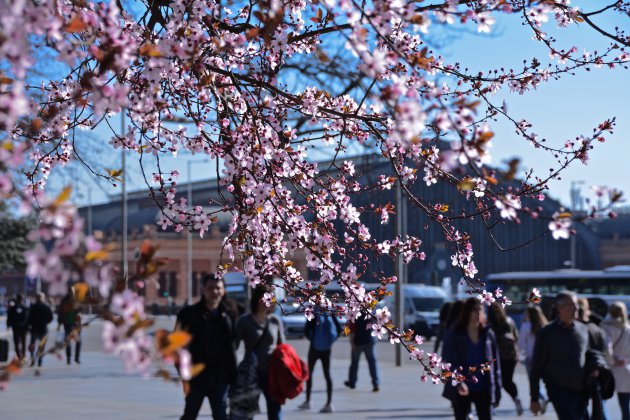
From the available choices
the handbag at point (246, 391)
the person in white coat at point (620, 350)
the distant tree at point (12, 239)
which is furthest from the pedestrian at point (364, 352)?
the distant tree at point (12, 239)

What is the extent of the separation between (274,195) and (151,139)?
3.59 feet

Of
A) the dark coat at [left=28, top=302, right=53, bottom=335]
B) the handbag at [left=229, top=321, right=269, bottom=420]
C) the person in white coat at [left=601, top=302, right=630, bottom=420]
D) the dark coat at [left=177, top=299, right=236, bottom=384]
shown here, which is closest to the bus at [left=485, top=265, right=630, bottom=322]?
the dark coat at [left=28, top=302, right=53, bottom=335]

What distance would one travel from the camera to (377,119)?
614 cm

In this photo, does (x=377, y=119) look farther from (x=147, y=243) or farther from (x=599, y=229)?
(x=599, y=229)

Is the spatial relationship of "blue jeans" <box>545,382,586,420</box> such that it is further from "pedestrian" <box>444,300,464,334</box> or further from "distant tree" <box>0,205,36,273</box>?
"distant tree" <box>0,205,36,273</box>

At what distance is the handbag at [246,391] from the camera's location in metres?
10.3

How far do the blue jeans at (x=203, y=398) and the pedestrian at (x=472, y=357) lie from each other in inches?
79.8

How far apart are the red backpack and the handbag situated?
7.3 inches

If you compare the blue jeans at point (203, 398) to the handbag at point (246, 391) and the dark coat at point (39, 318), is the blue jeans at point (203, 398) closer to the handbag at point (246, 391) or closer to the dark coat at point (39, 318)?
the handbag at point (246, 391)

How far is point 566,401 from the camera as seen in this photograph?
9312mm

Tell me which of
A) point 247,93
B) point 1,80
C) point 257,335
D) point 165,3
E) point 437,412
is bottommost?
point 437,412

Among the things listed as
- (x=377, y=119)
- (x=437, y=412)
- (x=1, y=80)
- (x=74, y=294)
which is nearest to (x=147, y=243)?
A: (x=74, y=294)

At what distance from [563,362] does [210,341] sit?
283cm

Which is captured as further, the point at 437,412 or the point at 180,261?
the point at 180,261
